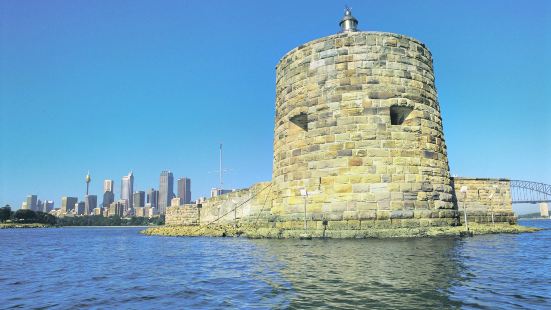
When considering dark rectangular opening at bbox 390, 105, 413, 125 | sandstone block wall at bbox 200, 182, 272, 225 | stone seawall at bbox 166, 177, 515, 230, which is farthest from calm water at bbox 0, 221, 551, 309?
sandstone block wall at bbox 200, 182, 272, 225

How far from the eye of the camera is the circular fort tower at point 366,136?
513 inches

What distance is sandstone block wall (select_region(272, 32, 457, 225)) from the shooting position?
42.8 feet

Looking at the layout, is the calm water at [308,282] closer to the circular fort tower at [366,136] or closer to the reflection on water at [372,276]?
the reflection on water at [372,276]

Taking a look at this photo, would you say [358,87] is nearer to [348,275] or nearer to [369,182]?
[369,182]

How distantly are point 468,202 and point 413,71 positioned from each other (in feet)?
22.4

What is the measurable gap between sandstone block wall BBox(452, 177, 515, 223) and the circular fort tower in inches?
127

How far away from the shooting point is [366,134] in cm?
1328

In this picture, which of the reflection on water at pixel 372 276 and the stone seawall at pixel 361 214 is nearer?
the reflection on water at pixel 372 276

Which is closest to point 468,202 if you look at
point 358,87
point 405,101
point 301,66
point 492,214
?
point 492,214

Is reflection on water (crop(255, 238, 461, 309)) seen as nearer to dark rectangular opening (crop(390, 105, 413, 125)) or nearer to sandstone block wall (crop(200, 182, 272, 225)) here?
dark rectangular opening (crop(390, 105, 413, 125))

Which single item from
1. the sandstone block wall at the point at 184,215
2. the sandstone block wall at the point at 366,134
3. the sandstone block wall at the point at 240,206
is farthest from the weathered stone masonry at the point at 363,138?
the sandstone block wall at the point at 184,215

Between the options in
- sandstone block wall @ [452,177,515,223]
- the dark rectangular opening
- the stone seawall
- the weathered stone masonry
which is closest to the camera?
the stone seawall

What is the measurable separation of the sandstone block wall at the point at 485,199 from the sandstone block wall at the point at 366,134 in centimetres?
323

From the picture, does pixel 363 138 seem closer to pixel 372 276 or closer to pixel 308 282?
pixel 372 276
